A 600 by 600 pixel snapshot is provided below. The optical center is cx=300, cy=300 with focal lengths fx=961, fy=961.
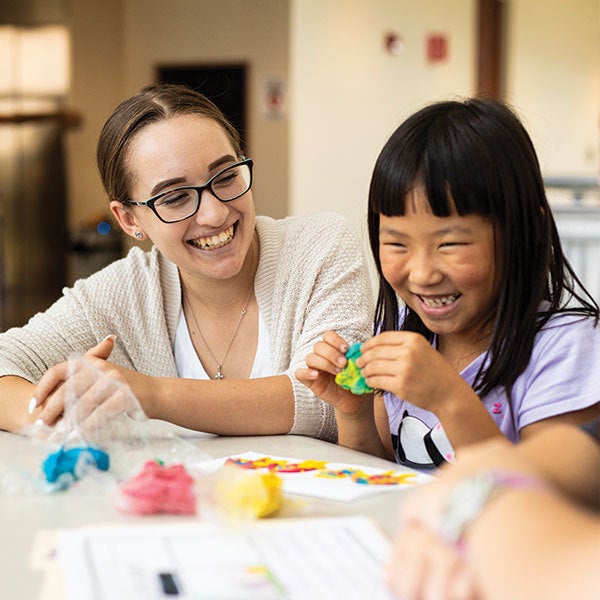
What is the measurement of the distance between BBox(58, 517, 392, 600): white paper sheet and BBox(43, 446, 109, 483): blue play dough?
0.28 metres

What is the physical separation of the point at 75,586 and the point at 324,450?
0.70 metres

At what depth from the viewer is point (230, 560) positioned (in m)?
0.82

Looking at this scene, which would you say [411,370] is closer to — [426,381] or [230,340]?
[426,381]

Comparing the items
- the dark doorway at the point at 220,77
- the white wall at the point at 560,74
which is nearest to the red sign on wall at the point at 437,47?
the white wall at the point at 560,74

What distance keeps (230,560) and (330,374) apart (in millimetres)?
632

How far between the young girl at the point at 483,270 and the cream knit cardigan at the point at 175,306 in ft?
1.01

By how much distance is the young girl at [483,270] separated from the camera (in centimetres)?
135

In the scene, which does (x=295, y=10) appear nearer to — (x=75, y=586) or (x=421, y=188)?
(x=421, y=188)

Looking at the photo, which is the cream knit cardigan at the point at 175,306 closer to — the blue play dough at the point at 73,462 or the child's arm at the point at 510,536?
the blue play dough at the point at 73,462

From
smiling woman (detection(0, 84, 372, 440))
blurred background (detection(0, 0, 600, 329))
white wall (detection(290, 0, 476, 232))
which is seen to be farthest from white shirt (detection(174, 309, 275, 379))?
white wall (detection(290, 0, 476, 232))

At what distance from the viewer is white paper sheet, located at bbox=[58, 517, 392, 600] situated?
75 centimetres

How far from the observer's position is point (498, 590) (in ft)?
1.88

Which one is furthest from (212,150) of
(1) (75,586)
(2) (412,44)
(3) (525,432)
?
(2) (412,44)

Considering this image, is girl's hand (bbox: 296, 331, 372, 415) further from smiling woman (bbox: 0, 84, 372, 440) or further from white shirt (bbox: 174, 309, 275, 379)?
white shirt (bbox: 174, 309, 275, 379)
